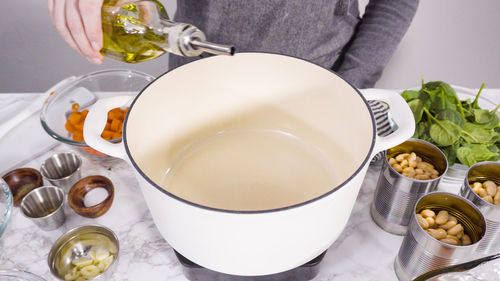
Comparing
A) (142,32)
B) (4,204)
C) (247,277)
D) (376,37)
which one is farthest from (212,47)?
(376,37)

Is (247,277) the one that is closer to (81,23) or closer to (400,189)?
(400,189)

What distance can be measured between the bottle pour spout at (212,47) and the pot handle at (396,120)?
0.68 ft

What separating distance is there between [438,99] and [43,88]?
2.02 m

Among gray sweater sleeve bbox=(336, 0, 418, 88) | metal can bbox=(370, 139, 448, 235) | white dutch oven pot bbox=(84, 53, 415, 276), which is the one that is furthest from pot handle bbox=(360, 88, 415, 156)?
gray sweater sleeve bbox=(336, 0, 418, 88)

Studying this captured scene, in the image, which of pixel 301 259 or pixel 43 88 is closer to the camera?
pixel 301 259

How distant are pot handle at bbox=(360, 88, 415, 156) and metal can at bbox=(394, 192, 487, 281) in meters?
0.13

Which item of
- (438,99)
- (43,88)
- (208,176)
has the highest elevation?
(438,99)

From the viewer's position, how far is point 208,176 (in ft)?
2.26

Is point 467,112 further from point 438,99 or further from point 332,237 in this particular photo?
point 332,237

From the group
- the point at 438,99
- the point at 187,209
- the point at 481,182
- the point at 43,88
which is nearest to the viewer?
the point at 187,209

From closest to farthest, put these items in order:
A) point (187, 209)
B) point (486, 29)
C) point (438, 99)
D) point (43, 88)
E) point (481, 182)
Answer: point (187, 209) → point (481, 182) → point (438, 99) → point (43, 88) → point (486, 29)

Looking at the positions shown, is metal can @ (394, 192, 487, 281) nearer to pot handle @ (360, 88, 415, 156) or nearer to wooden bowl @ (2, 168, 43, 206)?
pot handle @ (360, 88, 415, 156)

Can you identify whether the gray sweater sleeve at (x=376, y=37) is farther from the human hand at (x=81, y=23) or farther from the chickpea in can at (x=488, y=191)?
the human hand at (x=81, y=23)

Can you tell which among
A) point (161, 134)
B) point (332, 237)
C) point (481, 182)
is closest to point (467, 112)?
point (481, 182)
